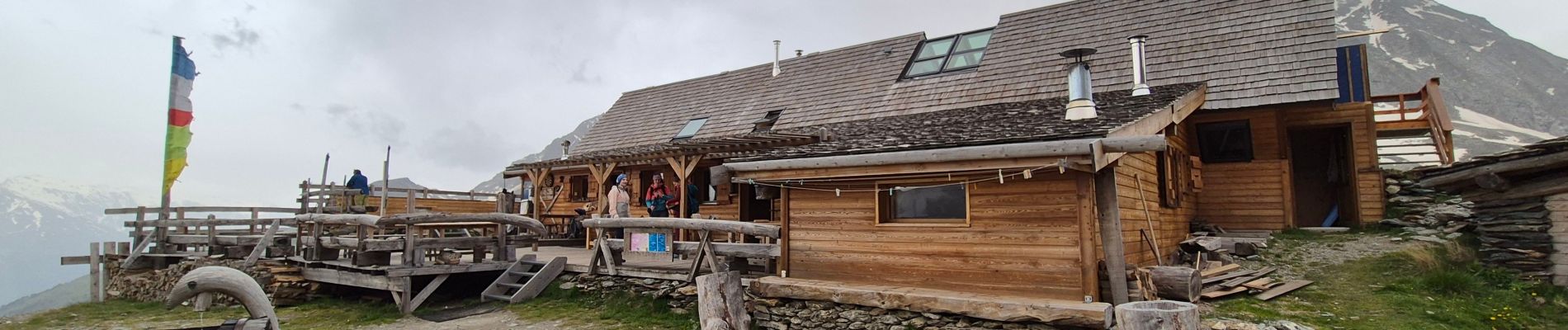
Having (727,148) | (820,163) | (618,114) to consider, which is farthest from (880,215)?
(618,114)

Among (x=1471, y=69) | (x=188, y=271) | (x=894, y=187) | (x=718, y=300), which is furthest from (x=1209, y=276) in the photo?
(x=1471, y=69)

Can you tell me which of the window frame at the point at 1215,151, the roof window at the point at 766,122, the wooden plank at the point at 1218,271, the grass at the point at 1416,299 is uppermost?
the roof window at the point at 766,122

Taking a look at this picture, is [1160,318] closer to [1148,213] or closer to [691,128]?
[1148,213]

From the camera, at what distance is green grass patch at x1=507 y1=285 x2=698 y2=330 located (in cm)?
1025

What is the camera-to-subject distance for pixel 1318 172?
1728 cm

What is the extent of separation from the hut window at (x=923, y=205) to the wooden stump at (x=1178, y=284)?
217 centimetres

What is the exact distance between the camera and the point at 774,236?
33.9 ft

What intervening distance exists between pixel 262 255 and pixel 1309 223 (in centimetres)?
2074

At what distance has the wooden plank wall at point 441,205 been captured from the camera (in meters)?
22.4

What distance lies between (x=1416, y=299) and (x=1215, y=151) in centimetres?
582

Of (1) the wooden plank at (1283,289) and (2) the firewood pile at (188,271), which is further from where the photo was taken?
(2) the firewood pile at (188,271)

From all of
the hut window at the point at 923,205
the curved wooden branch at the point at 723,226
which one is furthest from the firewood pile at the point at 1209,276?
the curved wooden branch at the point at 723,226

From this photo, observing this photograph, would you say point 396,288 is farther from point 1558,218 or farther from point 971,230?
point 1558,218

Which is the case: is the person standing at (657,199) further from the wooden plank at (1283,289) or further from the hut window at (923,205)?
the wooden plank at (1283,289)
